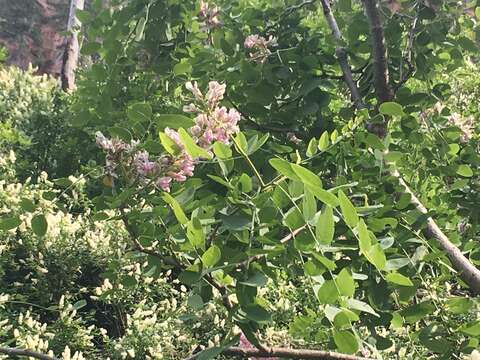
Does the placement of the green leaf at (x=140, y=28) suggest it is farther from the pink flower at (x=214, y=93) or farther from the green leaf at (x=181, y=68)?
the pink flower at (x=214, y=93)

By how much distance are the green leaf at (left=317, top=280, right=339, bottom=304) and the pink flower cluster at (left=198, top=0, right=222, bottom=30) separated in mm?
1690

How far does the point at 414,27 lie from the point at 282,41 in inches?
20.6

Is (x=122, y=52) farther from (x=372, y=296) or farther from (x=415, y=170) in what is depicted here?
(x=372, y=296)

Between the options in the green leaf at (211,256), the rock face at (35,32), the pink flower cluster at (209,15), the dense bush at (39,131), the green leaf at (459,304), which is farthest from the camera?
the rock face at (35,32)

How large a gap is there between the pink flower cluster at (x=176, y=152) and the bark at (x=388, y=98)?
660mm

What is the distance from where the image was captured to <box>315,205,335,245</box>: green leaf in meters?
0.88

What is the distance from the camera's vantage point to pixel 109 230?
4.17 meters

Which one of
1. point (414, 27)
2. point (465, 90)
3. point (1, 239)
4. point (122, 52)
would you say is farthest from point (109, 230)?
point (465, 90)

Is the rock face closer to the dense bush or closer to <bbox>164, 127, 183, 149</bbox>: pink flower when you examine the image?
the dense bush

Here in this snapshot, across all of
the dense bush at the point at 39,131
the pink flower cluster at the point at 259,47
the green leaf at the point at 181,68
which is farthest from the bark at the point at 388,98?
the dense bush at the point at 39,131

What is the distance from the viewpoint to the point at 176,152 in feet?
3.61

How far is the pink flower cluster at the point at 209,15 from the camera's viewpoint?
92.6 inches

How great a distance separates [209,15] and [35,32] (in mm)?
15664

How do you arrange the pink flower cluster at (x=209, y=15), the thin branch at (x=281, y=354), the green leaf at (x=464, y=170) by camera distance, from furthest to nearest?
the pink flower cluster at (x=209, y=15)
the green leaf at (x=464, y=170)
the thin branch at (x=281, y=354)
